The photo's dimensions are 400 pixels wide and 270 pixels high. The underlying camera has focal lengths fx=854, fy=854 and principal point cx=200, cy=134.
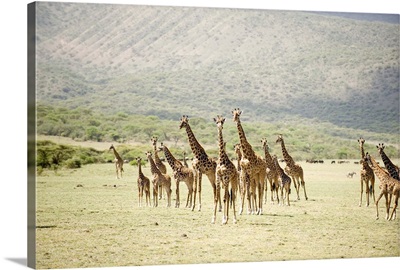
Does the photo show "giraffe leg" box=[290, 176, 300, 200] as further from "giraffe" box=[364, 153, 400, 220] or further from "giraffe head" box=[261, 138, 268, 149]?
"giraffe" box=[364, 153, 400, 220]

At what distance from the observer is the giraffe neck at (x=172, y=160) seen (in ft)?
44.1

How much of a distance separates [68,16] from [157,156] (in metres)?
2.87

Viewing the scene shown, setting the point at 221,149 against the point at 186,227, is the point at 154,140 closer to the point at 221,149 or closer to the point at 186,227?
the point at 221,149

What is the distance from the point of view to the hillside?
1240cm

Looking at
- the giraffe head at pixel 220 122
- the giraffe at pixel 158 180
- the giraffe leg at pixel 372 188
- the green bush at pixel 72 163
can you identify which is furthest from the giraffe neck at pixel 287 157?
the green bush at pixel 72 163

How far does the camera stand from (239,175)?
1339cm

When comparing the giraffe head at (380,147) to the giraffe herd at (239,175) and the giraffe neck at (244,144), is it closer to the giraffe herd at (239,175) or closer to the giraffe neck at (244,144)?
the giraffe herd at (239,175)

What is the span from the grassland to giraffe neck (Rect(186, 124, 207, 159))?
82 centimetres

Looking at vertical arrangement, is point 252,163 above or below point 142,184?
above

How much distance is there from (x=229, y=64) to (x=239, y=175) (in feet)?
5.72

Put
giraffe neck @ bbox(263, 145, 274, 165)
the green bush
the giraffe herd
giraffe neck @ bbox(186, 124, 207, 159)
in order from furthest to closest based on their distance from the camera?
1. giraffe neck @ bbox(263, 145, 274, 165)
2. giraffe neck @ bbox(186, 124, 207, 159)
3. the giraffe herd
4. the green bush

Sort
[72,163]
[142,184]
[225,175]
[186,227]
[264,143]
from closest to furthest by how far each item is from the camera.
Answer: [72,163], [186,227], [225,175], [142,184], [264,143]

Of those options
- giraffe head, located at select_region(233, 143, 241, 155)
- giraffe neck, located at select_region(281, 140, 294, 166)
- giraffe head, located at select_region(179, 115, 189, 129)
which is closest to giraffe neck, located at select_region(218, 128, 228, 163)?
giraffe head, located at select_region(179, 115, 189, 129)

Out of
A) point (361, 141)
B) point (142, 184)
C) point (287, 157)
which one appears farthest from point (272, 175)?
point (142, 184)
